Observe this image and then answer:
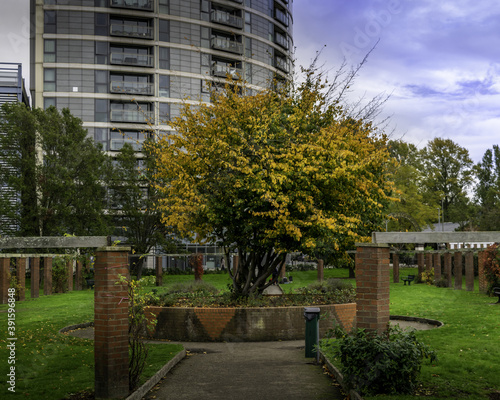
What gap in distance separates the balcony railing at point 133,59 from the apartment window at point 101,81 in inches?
56.5

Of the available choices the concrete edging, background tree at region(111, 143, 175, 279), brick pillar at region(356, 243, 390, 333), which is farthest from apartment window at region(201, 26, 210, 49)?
brick pillar at region(356, 243, 390, 333)

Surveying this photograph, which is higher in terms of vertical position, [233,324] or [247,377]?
[233,324]

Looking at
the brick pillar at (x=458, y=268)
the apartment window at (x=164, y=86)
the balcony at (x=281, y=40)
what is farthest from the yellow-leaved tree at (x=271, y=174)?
the balcony at (x=281, y=40)

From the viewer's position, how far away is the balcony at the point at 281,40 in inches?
2511

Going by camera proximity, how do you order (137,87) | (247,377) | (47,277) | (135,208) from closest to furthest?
(247,377)
(47,277)
(135,208)
(137,87)

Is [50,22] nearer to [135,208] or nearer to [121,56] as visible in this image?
[121,56]

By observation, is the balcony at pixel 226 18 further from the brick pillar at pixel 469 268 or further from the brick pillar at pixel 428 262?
the brick pillar at pixel 469 268

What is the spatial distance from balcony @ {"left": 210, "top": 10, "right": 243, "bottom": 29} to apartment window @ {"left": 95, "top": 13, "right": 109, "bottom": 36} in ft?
34.3

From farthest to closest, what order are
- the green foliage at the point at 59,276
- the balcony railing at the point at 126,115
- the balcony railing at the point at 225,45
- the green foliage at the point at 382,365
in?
the balcony railing at the point at 225,45, the balcony railing at the point at 126,115, the green foliage at the point at 59,276, the green foliage at the point at 382,365

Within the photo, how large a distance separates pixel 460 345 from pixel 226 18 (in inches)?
2011

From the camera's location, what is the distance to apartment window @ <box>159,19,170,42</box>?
182 ft

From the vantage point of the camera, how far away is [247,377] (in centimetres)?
1039

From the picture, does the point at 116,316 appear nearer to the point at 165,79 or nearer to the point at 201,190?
the point at 201,190

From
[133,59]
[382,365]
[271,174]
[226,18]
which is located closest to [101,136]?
[133,59]
